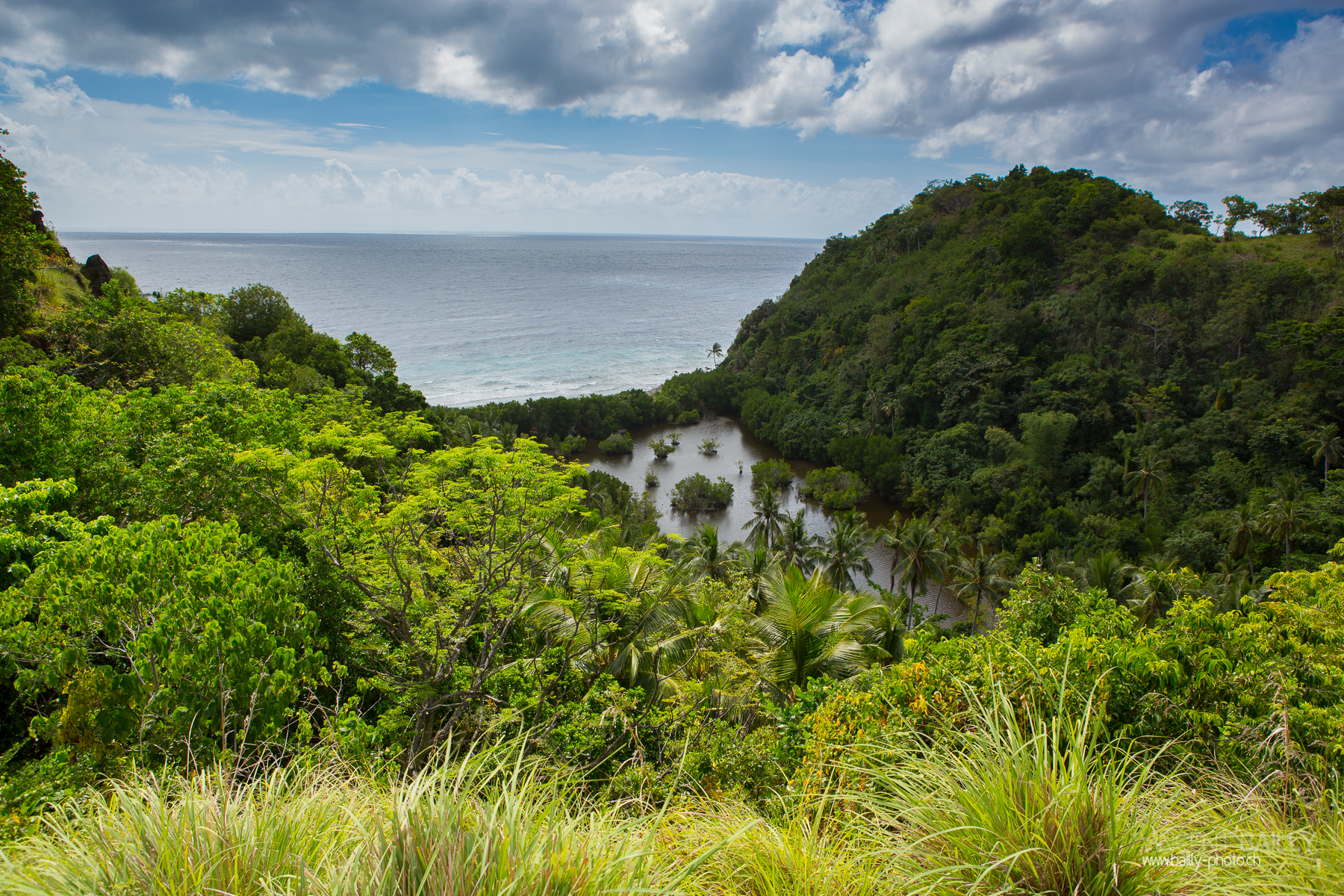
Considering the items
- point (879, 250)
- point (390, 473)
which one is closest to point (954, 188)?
point (879, 250)

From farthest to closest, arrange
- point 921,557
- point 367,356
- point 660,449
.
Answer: point 660,449 < point 367,356 < point 921,557

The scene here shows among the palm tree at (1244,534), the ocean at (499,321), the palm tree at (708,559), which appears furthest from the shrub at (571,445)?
the palm tree at (1244,534)

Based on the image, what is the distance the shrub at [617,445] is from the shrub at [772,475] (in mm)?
15477

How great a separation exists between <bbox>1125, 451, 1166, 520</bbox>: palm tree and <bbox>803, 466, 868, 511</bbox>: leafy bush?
18.6 meters

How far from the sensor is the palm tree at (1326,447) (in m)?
39.2

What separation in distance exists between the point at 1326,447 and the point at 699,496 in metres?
39.7

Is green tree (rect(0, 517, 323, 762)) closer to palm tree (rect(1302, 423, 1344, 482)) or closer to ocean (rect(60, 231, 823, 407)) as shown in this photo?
palm tree (rect(1302, 423, 1344, 482))

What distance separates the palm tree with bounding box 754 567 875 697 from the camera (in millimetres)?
12859

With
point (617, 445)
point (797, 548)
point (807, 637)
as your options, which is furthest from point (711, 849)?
point (617, 445)

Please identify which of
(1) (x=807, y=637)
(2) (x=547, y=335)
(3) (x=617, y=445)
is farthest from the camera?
(2) (x=547, y=335)

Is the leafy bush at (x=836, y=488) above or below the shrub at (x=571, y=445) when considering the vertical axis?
below

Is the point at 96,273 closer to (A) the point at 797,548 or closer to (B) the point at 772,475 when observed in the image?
(A) the point at 797,548

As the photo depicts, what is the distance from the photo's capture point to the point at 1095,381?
2135 inches

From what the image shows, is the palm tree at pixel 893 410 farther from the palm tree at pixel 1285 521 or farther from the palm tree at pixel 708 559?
the palm tree at pixel 708 559
